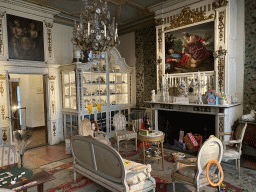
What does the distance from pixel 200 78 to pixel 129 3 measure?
2.99 metres

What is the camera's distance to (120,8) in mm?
5832

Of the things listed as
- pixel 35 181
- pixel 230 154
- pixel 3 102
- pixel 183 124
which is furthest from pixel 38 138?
pixel 230 154

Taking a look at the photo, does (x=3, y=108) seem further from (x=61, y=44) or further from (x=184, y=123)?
(x=184, y=123)

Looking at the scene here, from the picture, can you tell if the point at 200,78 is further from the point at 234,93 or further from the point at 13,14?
the point at 13,14

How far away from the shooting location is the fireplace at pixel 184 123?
504cm

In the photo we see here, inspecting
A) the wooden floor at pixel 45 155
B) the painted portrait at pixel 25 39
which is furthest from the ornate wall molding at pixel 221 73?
the painted portrait at pixel 25 39

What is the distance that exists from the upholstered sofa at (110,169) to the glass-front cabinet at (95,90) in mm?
2862

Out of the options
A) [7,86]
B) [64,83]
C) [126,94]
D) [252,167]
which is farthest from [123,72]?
[252,167]

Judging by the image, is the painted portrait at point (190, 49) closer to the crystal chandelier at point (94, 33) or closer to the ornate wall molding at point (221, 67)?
the ornate wall molding at point (221, 67)

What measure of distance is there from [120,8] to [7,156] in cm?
498

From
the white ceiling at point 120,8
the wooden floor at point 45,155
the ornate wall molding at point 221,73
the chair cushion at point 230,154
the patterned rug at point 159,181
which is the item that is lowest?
the wooden floor at point 45,155

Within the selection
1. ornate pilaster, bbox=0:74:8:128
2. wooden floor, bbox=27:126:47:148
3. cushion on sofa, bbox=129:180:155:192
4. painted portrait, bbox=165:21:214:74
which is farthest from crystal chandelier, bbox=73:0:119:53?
wooden floor, bbox=27:126:47:148

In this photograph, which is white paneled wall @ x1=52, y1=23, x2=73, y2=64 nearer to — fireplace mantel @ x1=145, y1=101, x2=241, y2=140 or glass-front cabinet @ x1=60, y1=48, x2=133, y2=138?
glass-front cabinet @ x1=60, y1=48, x2=133, y2=138

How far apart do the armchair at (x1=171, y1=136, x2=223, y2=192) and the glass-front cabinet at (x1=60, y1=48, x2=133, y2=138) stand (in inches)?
146
